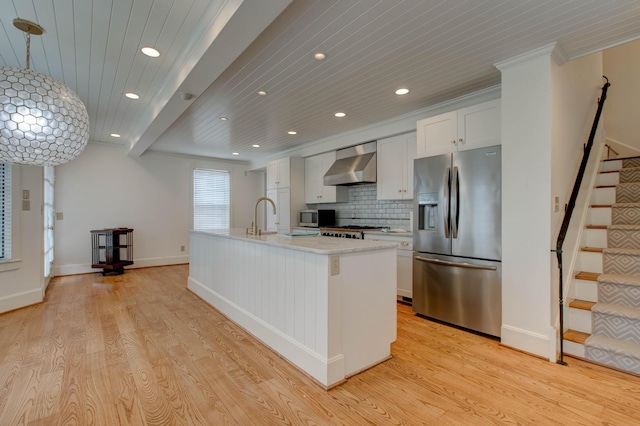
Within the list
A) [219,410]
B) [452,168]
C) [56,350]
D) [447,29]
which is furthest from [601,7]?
[56,350]

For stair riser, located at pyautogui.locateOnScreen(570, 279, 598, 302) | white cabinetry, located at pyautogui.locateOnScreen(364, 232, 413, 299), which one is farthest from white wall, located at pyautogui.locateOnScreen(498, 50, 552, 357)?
white cabinetry, located at pyautogui.locateOnScreen(364, 232, 413, 299)

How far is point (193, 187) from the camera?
6941mm

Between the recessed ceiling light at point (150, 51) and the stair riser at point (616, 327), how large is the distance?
423 centimetres

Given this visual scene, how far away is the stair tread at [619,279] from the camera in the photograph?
2.39m

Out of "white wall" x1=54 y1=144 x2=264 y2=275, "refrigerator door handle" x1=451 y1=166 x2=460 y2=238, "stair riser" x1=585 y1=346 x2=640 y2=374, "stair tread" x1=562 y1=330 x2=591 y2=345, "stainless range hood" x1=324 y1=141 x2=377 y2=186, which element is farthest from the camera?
"white wall" x1=54 y1=144 x2=264 y2=275

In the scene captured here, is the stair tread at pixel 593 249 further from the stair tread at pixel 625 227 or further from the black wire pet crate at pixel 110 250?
the black wire pet crate at pixel 110 250

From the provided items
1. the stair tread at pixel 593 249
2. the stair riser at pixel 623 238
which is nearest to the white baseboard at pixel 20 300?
the stair tread at pixel 593 249

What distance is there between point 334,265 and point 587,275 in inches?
95.7

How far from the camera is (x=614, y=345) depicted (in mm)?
2201

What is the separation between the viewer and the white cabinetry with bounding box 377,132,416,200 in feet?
13.5

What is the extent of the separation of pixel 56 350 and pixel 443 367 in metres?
3.13

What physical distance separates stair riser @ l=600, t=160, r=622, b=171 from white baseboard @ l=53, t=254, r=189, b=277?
7391 mm

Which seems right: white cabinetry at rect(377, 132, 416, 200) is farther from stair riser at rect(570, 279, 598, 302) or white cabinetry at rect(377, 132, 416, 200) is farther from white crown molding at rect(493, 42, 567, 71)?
stair riser at rect(570, 279, 598, 302)

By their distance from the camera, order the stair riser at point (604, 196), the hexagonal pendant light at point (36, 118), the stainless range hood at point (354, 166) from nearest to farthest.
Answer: the hexagonal pendant light at point (36, 118)
the stair riser at point (604, 196)
the stainless range hood at point (354, 166)
